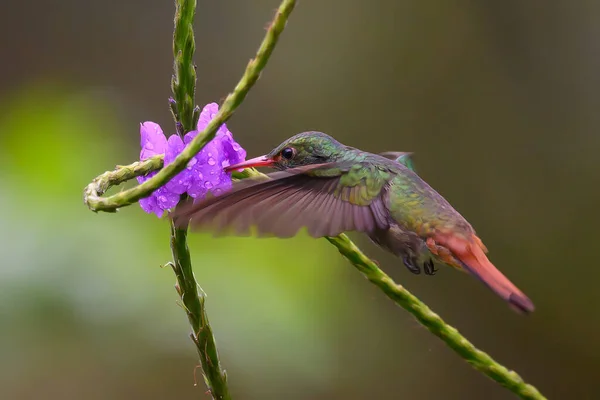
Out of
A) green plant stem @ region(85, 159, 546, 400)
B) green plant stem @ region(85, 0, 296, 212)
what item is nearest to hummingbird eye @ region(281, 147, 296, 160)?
green plant stem @ region(85, 159, 546, 400)

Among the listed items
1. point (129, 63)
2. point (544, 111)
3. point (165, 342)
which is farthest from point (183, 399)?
point (544, 111)

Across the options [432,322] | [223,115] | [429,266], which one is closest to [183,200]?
[223,115]

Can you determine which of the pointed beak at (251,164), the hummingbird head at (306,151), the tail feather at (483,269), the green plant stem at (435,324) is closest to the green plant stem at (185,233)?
the pointed beak at (251,164)

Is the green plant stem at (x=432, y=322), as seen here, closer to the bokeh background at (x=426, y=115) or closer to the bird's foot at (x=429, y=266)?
the bird's foot at (x=429, y=266)

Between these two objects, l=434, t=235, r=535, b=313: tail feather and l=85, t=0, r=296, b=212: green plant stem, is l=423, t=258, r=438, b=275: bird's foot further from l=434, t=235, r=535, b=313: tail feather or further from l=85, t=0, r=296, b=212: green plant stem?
l=85, t=0, r=296, b=212: green plant stem

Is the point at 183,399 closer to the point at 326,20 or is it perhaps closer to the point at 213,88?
the point at 213,88

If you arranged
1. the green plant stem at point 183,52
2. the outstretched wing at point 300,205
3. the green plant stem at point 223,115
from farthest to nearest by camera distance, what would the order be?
the outstretched wing at point 300,205, the green plant stem at point 183,52, the green plant stem at point 223,115
